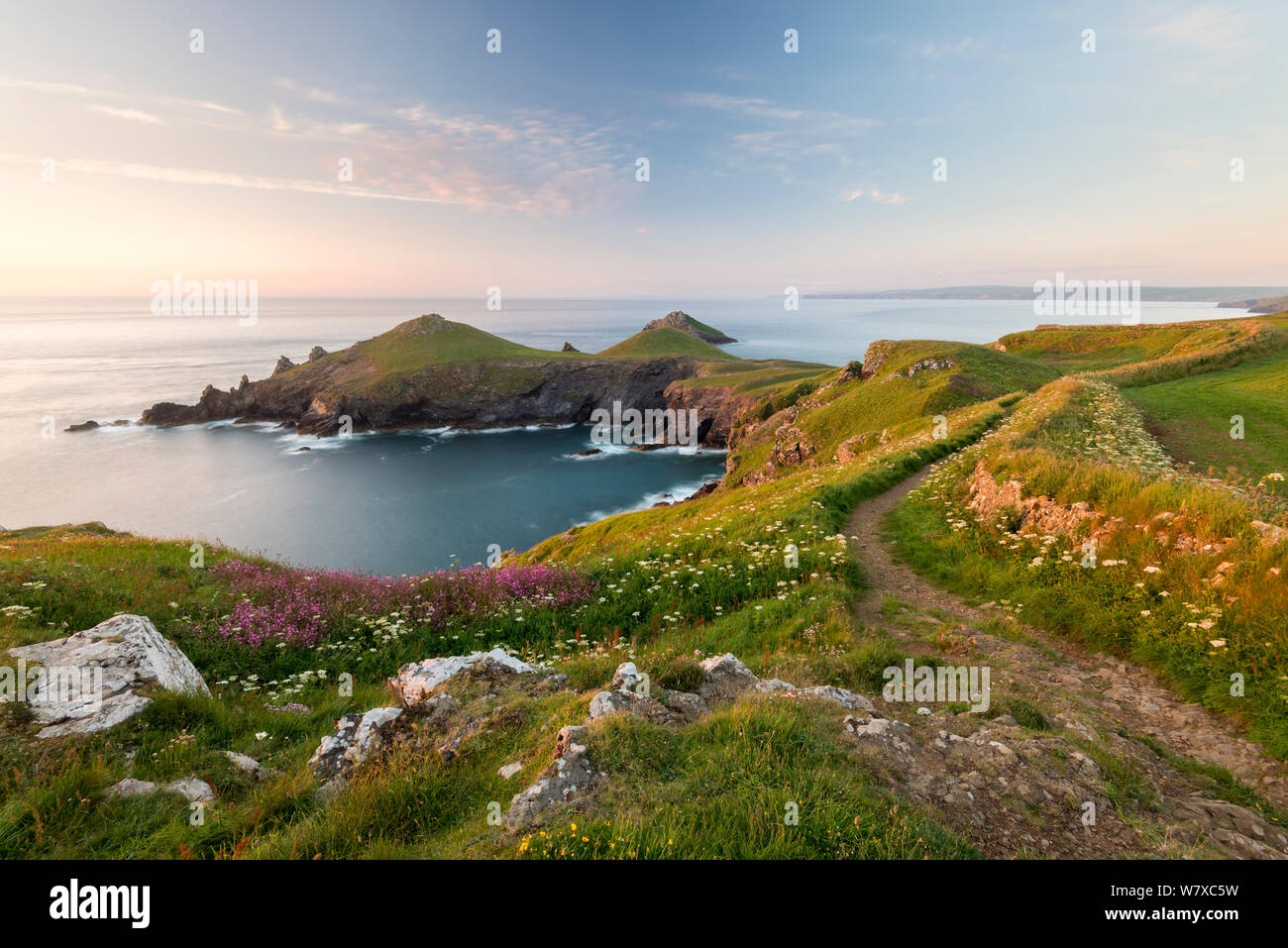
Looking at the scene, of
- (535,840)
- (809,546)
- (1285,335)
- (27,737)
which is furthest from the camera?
(1285,335)

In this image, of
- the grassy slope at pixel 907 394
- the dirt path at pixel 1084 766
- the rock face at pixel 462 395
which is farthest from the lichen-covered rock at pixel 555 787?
the rock face at pixel 462 395

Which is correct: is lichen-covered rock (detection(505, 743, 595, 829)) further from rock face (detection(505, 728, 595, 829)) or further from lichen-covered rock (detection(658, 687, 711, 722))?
lichen-covered rock (detection(658, 687, 711, 722))

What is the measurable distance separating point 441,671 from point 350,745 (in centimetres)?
200

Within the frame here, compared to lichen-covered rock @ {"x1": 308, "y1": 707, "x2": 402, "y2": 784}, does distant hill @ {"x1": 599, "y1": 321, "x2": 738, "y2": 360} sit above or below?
above

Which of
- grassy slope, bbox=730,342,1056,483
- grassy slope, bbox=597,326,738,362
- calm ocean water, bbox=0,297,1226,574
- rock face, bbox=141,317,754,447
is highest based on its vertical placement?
grassy slope, bbox=597,326,738,362

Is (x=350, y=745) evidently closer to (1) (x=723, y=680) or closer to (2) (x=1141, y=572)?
(1) (x=723, y=680)

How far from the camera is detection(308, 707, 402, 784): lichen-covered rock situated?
243 inches

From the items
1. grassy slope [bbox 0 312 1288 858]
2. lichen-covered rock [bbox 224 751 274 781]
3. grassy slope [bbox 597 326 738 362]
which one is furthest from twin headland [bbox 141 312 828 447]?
lichen-covered rock [bbox 224 751 274 781]

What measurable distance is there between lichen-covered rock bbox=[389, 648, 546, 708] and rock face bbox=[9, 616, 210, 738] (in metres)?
3.34

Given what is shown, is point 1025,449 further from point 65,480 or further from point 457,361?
point 457,361

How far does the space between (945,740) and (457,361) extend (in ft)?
488

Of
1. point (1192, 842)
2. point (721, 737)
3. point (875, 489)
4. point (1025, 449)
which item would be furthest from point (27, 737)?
point (875, 489)

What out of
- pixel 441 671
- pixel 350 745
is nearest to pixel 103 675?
pixel 350 745

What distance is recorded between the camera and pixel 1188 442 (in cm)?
2270
